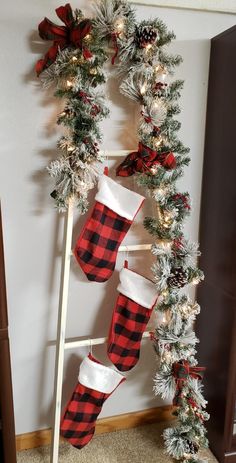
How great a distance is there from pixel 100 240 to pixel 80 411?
2.24ft

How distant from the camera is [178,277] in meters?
1.34

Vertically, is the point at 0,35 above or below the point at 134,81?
above

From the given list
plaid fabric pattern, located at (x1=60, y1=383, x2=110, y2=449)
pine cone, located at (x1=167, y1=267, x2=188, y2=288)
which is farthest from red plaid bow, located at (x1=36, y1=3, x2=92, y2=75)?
plaid fabric pattern, located at (x1=60, y1=383, x2=110, y2=449)

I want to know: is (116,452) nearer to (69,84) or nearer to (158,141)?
(158,141)

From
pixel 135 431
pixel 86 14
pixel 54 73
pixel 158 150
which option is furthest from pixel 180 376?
pixel 86 14

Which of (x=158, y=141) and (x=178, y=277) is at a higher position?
(x=158, y=141)

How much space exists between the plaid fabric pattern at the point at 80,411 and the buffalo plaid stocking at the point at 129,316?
152mm

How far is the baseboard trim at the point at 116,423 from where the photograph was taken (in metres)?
1.59

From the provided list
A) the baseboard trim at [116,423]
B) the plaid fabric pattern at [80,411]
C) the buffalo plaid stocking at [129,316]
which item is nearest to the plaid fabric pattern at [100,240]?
the buffalo plaid stocking at [129,316]

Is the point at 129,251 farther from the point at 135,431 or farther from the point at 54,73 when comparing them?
the point at 135,431

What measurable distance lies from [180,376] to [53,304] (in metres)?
Result: 0.55

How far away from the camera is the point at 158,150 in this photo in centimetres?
131

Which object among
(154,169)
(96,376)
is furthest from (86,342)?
(154,169)

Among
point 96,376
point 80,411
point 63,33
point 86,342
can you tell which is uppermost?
point 63,33
